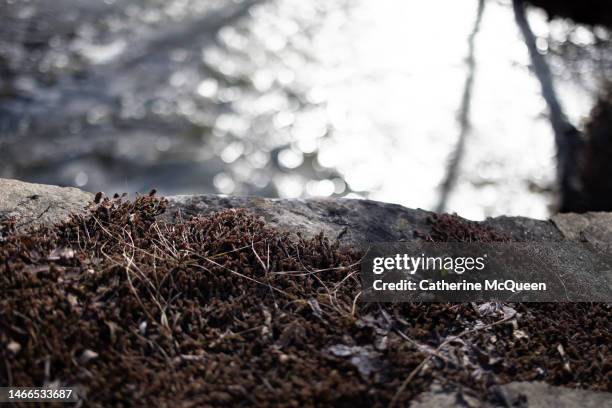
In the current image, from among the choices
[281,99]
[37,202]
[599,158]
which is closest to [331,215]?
[37,202]

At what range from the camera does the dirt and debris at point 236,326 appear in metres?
2.80

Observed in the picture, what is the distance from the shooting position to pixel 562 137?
7223mm

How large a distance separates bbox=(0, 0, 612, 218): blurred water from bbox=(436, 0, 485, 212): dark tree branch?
0.08 meters

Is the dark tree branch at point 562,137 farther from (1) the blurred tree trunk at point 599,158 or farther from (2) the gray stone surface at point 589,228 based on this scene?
(2) the gray stone surface at point 589,228

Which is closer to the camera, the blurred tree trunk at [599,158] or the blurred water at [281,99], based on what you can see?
the blurred tree trunk at [599,158]

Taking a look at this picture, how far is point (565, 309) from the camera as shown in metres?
3.55

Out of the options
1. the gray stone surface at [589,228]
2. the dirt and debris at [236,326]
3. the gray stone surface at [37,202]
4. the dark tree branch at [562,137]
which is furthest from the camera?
the dark tree branch at [562,137]

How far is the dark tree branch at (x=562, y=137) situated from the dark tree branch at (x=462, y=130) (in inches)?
29.6

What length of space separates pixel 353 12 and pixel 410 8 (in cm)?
84

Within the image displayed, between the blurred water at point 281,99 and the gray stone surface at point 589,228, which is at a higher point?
the blurred water at point 281,99

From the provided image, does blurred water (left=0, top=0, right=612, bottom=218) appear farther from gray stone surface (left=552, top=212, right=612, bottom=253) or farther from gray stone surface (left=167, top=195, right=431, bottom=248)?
gray stone surface (left=167, top=195, right=431, bottom=248)

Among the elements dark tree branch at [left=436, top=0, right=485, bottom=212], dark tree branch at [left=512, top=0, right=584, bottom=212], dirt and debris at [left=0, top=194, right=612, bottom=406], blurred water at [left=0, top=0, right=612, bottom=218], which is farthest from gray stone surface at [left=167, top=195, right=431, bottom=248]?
dark tree branch at [left=512, top=0, right=584, bottom=212]

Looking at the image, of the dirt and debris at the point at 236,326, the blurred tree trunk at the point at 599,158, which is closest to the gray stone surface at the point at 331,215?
the dirt and debris at the point at 236,326

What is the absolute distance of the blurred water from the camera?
7016 mm
